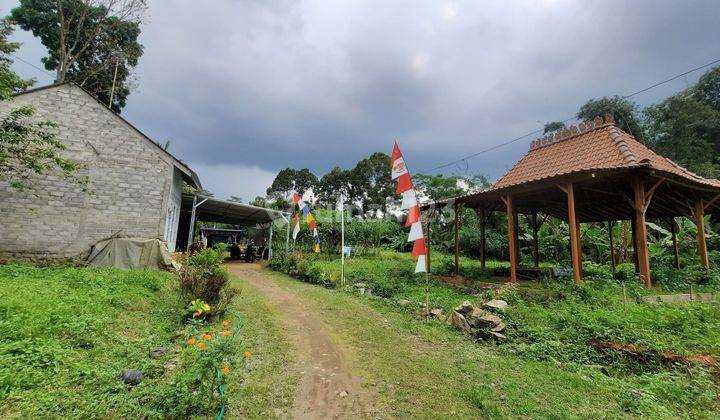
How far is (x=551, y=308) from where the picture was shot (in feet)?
20.7

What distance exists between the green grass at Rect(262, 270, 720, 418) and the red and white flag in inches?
90.8

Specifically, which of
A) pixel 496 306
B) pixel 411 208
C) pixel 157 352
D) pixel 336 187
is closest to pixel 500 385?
pixel 496 306

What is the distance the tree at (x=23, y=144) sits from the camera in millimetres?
9062

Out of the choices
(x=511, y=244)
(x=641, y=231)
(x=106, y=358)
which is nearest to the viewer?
(x=106, y=358)

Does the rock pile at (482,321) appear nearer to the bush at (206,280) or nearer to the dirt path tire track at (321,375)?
the dirt path tire track at (321,375)

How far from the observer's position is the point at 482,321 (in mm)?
5684

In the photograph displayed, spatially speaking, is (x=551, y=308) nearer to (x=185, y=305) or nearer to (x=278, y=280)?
(x=185, y=305)

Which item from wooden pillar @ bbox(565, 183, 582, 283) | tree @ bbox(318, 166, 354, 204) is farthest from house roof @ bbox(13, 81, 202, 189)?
tree @ bbox(318, 166, 354, 204)

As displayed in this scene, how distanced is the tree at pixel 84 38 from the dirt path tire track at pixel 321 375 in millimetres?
20732

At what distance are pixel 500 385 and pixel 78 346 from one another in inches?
209

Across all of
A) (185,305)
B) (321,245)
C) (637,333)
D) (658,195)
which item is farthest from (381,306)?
(321,245)

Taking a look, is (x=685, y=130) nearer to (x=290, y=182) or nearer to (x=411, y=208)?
(x=411, y=208)

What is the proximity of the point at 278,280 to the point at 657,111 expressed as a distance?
115 feet

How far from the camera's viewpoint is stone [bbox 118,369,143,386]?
11.6 feet
